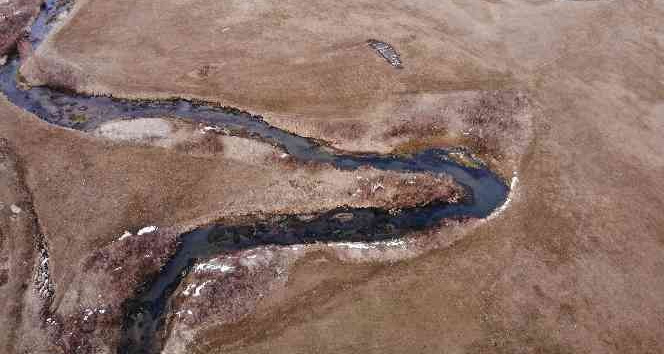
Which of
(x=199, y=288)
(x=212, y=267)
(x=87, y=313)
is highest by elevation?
(x=212, y=267)

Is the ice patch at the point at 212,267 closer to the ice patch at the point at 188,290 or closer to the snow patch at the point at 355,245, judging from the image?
the ice patch at the point at 188,290

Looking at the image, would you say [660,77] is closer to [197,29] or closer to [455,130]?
[455,130]

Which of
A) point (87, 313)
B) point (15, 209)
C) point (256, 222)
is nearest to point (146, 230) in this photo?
point (87, 313)

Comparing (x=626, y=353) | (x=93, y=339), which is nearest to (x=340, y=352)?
(x=93, y=339)

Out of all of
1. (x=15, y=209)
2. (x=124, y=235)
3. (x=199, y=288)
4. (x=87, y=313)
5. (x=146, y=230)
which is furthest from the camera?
(x=15, y=209)

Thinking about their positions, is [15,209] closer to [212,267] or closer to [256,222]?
[212,267]

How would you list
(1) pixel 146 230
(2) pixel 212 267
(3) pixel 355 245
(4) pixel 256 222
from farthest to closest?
1. (4) pixel 256 222
2. (1) pixel 146 230
3. (3) pixel 355 245
4. (2) pixel 212 267

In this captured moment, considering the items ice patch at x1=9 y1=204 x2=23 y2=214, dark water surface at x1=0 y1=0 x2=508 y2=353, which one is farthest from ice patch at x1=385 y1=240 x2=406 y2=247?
ice patch at x1=9 y1=204 x2=23 y2=214

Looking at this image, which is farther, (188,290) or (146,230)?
(146,230)

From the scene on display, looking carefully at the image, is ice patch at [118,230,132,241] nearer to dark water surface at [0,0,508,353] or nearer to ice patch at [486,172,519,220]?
dark water surface at [0,0,508,353]
